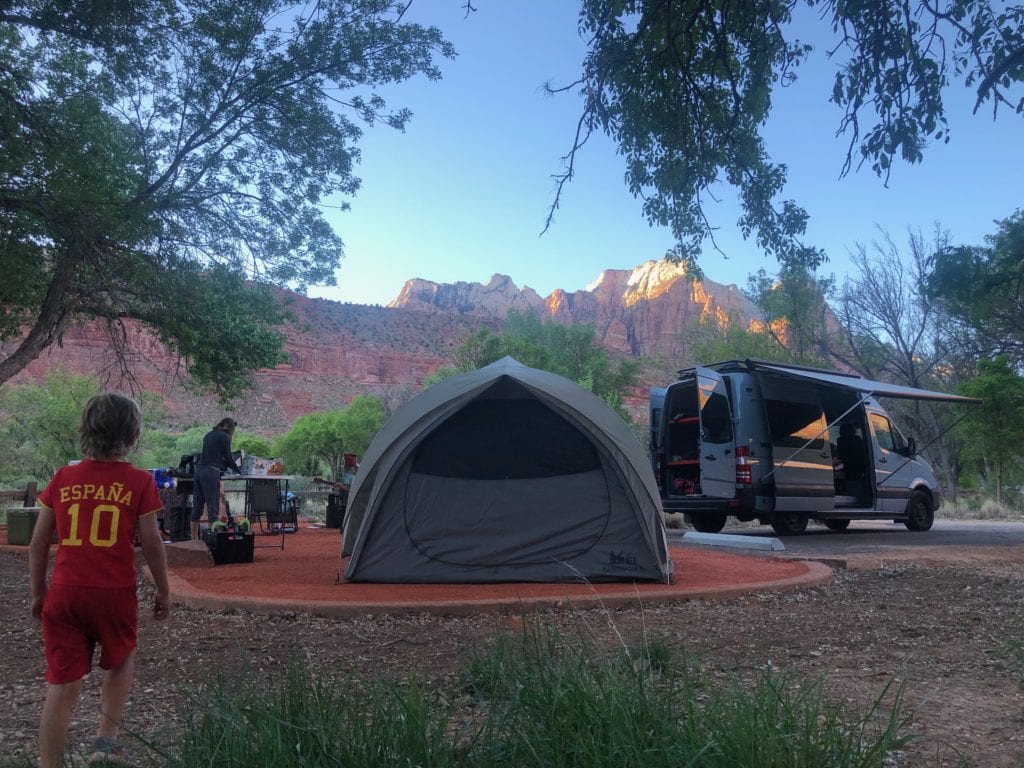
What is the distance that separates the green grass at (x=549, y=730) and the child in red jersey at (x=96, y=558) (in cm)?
39

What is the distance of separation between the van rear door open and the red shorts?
32.4ft

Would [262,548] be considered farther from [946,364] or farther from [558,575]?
[946,364]

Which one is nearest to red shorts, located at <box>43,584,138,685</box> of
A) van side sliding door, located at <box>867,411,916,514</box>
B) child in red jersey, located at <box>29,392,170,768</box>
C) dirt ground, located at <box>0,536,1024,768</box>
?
child in red jersey, located at <box>29,392,170,768</box>

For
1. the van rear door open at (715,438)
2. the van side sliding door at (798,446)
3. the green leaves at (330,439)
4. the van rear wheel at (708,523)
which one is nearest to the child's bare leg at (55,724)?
the van rear door open at (715,438)

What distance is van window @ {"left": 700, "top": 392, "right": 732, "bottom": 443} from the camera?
39.4 feet

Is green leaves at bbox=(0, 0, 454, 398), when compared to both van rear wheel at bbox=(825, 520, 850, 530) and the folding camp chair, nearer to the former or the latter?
the folding camp chair

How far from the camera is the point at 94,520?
2.90m

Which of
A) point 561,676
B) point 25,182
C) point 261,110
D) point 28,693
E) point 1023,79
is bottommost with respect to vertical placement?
point 28,693

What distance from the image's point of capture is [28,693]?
13.1 feet

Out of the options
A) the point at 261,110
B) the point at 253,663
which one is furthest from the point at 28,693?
the point at 261,110

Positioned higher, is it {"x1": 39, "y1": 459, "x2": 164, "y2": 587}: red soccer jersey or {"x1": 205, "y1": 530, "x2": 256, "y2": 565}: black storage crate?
{"x1": 39, "y1": 459, "x2": 164, "y2": 587}: red soccer jersey

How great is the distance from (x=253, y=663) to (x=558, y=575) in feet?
10.5

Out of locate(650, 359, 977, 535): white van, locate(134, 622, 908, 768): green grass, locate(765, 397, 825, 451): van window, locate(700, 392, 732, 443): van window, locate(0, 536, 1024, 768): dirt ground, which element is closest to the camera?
locate(134, 622, 908, 768): green grass

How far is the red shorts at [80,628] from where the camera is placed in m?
2.81
